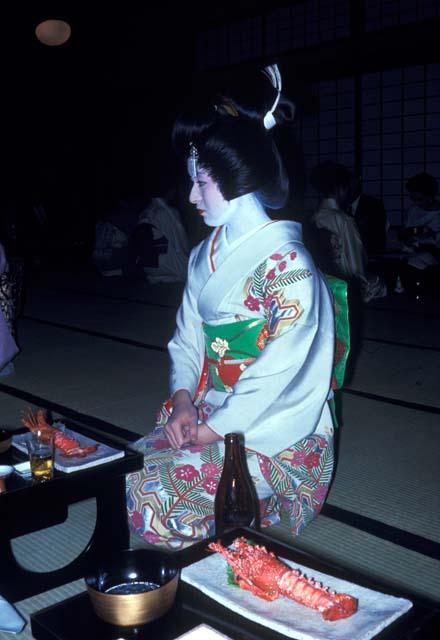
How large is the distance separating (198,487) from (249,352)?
0.41 meters

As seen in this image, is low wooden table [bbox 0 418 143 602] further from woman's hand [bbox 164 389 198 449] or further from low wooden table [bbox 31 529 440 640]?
low wooden table [bbox 31 529 440 640]

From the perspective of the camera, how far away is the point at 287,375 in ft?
6.38

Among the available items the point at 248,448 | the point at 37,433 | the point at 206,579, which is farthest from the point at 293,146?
the point at 206,579

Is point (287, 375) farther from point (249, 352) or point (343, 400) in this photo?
point (343, 400)

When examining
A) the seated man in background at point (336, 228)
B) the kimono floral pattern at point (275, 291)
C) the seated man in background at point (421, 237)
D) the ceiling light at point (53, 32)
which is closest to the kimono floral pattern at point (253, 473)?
the kimono floral pattern at point (275, 291)

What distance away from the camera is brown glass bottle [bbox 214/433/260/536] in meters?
1.62

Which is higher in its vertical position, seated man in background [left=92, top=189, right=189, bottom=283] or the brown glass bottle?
seated man in background [left=92, top=189, right=189, bottom=283]

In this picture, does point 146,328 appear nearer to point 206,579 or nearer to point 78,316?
point 78,316

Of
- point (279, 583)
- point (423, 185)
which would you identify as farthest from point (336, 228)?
point (279, 583)

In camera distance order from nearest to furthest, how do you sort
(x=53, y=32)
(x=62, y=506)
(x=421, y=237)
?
(x=62, y=506), (x=421, y=237), (x=53, y=32)

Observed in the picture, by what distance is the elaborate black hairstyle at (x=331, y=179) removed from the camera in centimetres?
629

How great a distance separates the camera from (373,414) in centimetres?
339

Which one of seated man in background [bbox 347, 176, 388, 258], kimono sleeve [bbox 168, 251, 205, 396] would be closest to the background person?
kimono sleeve [bbox 168, 251, 205, 396]

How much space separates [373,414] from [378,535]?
1.25 m
